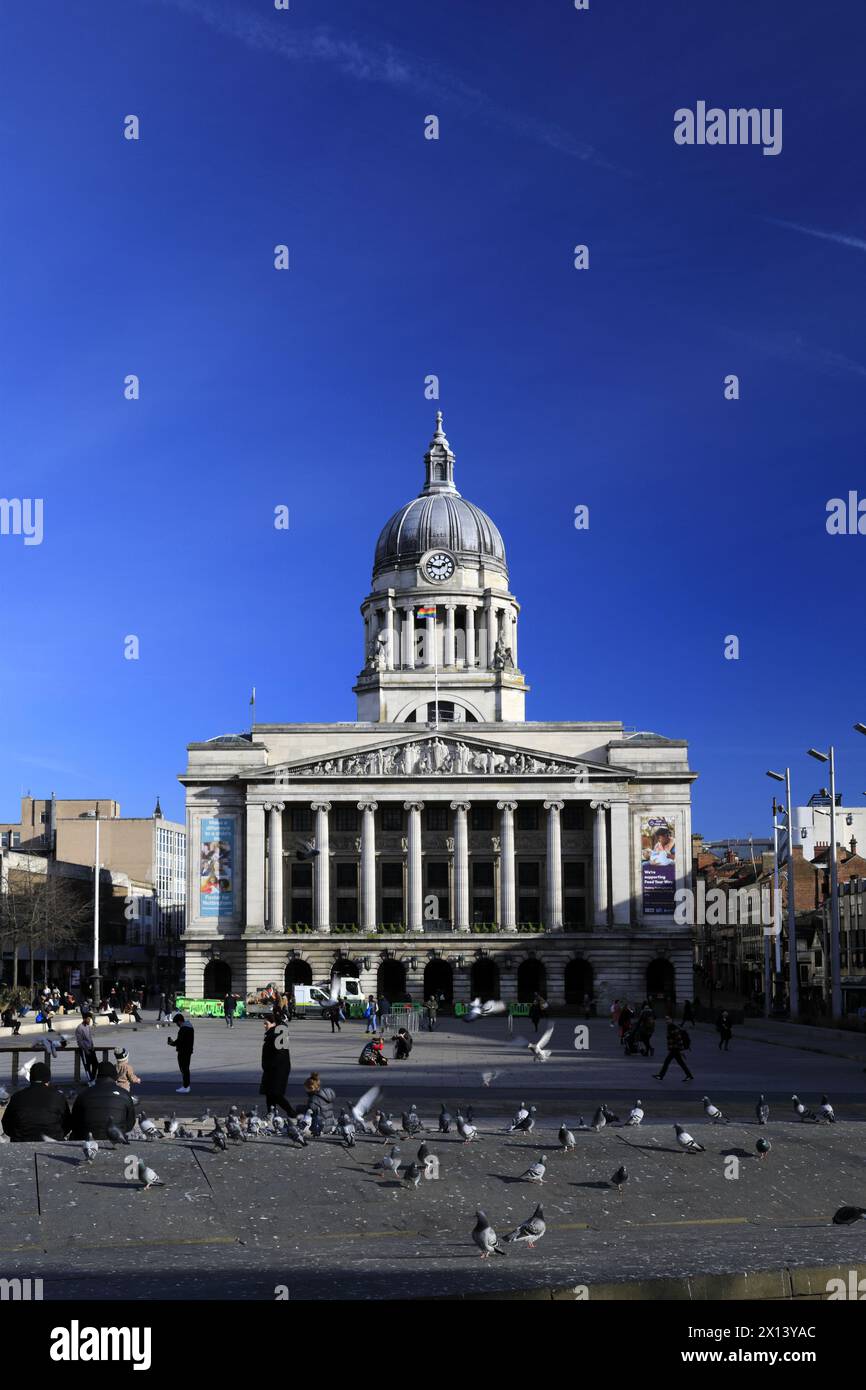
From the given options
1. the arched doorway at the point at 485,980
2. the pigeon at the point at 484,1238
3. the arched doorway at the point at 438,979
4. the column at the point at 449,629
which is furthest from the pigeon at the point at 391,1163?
the column at the point at 449,629

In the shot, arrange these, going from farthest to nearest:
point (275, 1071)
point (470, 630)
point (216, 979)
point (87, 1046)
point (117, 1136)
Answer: point (470, 630)
point (216, 979)
point (87, 1046)
point (275, 1071)
point (117, 1136)

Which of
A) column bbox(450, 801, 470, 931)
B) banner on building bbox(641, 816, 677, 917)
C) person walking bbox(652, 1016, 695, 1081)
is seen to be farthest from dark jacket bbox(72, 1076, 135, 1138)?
banner on building bbox(641, 816, 677, 917)

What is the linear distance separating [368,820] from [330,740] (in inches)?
290

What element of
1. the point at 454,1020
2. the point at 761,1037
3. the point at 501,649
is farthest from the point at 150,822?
the point at 761,1037

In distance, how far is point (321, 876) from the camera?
358 feet

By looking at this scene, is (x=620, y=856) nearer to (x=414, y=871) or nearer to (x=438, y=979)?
(x=414, y=871)

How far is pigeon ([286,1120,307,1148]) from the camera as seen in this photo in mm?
19016

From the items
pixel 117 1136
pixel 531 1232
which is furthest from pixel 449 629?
pixel 531 1232

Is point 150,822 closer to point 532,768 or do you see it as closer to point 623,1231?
point 532,768

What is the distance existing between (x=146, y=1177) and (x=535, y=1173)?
4.33 meters

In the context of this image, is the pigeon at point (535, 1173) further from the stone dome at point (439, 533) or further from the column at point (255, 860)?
the stone dome at point (439, 533)

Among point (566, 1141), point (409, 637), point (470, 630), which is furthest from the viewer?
point (470, 630)

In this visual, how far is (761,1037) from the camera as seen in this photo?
6581cm

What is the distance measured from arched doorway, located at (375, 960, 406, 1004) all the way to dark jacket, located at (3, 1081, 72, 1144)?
8742cm
